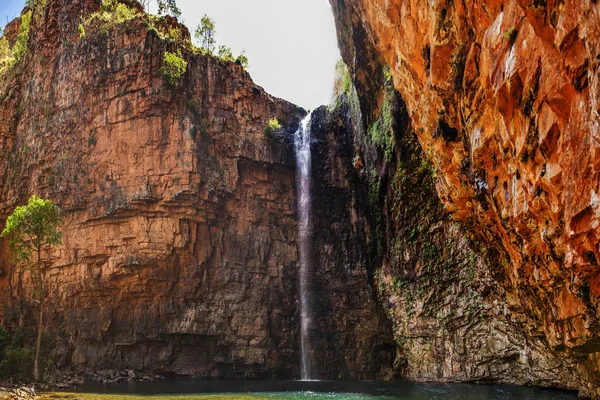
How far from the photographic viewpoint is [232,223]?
32.7 m

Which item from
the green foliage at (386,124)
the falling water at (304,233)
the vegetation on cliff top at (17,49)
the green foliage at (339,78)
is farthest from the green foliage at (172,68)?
the green foliage at (386,124)

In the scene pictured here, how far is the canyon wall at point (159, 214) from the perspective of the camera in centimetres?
2972

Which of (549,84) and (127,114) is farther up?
(127,114)

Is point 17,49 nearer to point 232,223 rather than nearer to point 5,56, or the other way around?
point 5,56

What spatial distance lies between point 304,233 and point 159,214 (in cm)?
1041

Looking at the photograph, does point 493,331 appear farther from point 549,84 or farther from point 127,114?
point 127,114

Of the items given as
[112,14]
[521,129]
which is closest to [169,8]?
[112,14]

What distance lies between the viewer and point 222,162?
32.7 meters

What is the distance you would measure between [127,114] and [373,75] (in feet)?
54.8

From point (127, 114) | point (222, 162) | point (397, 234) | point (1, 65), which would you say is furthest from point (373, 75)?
point (1, 65)

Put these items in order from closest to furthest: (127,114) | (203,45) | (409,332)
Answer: (409,332)
(127,114)
(203,45)

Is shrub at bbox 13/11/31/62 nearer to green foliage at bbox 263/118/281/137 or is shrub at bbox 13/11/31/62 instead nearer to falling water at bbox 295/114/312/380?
green foliage at bbox 263/118/281/137

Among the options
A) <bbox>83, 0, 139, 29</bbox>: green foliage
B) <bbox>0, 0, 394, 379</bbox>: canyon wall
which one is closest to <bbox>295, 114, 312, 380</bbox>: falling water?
<bbox>0, 0, 394, 379</bbox>: canyon wall

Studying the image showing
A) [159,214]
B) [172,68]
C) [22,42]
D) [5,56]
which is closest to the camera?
[159,214]
